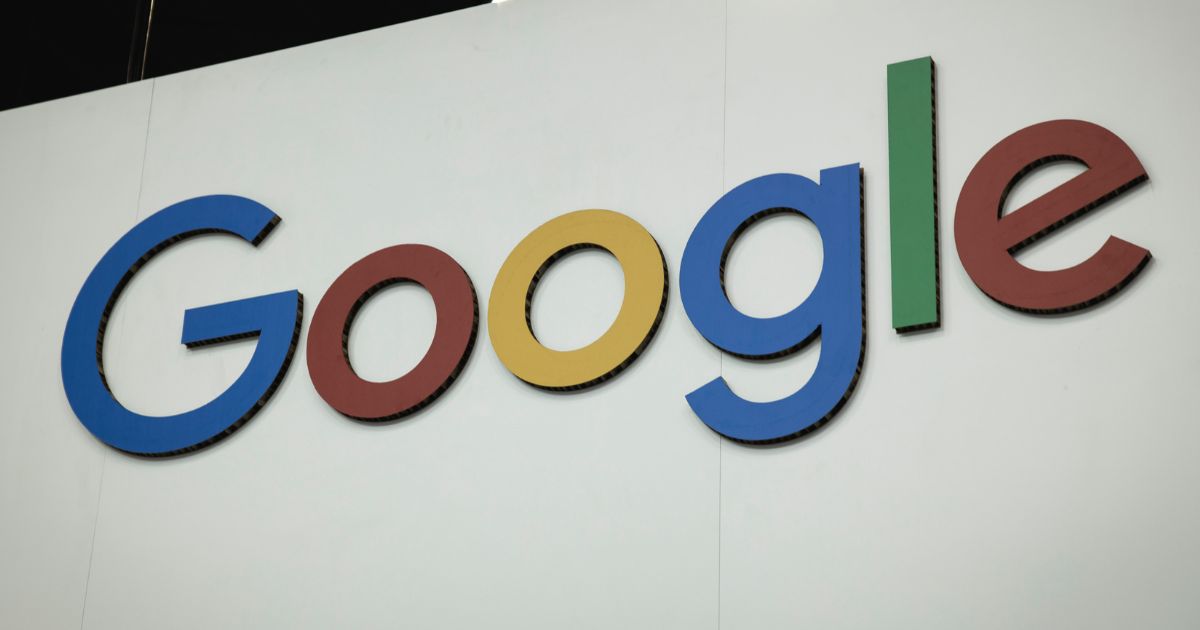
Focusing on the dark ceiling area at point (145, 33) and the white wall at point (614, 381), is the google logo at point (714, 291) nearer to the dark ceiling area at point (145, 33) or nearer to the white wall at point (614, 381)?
the white wall at point (614, 381)

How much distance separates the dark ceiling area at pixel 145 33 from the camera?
4.55 metres

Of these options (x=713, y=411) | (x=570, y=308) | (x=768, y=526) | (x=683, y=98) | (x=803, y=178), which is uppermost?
(x=683, y=98)

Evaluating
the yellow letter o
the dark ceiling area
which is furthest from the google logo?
the dark ceiling area

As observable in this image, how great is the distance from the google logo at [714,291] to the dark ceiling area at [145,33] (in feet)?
2.39

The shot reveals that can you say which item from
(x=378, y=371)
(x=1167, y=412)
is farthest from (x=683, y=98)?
(x=1167, y=412)

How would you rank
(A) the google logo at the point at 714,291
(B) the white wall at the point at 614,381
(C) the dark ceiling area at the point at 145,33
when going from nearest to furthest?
(B) the white wall at the point at 614,381 → (A) the google logo at the point at 714,291 → (C) the dark ceiling area at the point at 145,33

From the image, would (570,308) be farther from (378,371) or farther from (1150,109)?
(1150,109)

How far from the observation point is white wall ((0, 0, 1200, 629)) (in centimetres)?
306

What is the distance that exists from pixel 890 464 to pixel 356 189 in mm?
2033

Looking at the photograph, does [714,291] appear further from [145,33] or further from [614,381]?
[145,33]

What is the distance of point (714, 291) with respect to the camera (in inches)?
139

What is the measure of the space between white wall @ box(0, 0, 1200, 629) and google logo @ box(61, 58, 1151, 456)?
0.06 metres

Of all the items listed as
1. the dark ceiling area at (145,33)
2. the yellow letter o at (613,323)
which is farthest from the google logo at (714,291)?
the dark ceiling area at (145,33)

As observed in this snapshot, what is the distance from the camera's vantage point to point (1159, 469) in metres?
2.93
